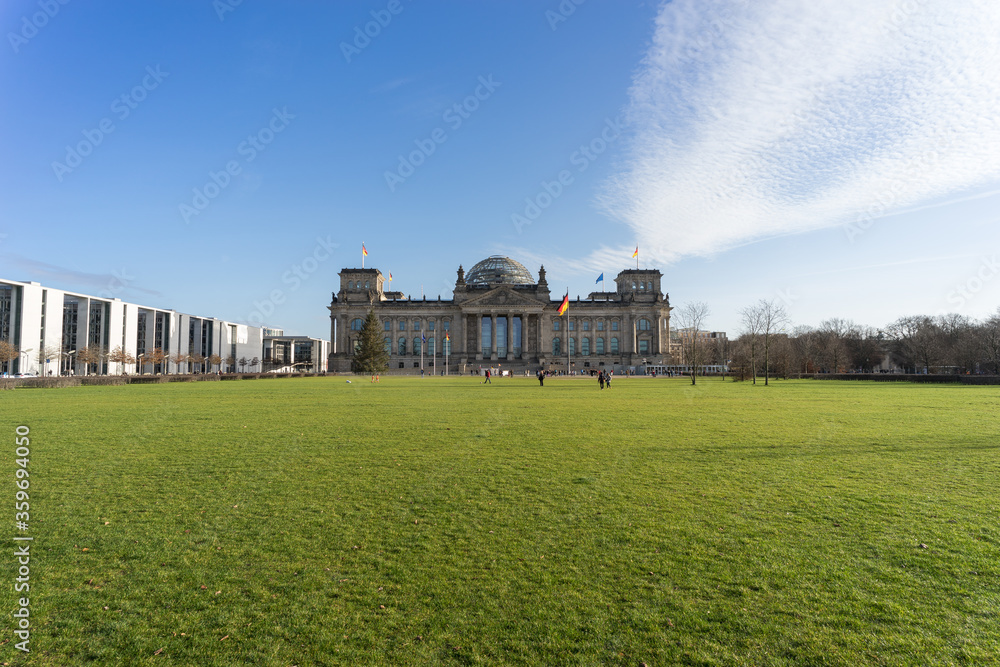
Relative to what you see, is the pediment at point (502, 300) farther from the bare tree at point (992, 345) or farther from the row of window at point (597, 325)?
the bare tree at point (992, 345)

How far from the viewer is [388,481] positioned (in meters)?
8.93

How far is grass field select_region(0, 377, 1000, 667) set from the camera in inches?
160

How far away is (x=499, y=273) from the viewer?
124438 mm

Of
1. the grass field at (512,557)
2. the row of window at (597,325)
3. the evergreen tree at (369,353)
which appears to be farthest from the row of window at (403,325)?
the grass field at (512,557)

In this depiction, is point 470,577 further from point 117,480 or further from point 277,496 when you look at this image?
point 117,480

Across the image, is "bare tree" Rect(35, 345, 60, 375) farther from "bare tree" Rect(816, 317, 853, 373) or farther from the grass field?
"bare tree" Rect(816, 317, 853, 373)

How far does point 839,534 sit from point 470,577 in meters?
4.47

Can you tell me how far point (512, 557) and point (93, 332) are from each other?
112 m

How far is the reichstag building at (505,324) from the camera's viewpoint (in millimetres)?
112375

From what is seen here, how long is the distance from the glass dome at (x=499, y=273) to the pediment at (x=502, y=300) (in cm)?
1009

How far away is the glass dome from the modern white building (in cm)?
6163

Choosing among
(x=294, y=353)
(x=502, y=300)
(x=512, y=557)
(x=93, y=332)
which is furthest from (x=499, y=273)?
(x=512, y=557)

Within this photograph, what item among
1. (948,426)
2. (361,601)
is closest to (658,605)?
(361,601)

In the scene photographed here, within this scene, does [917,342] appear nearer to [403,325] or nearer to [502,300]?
[502,300]
